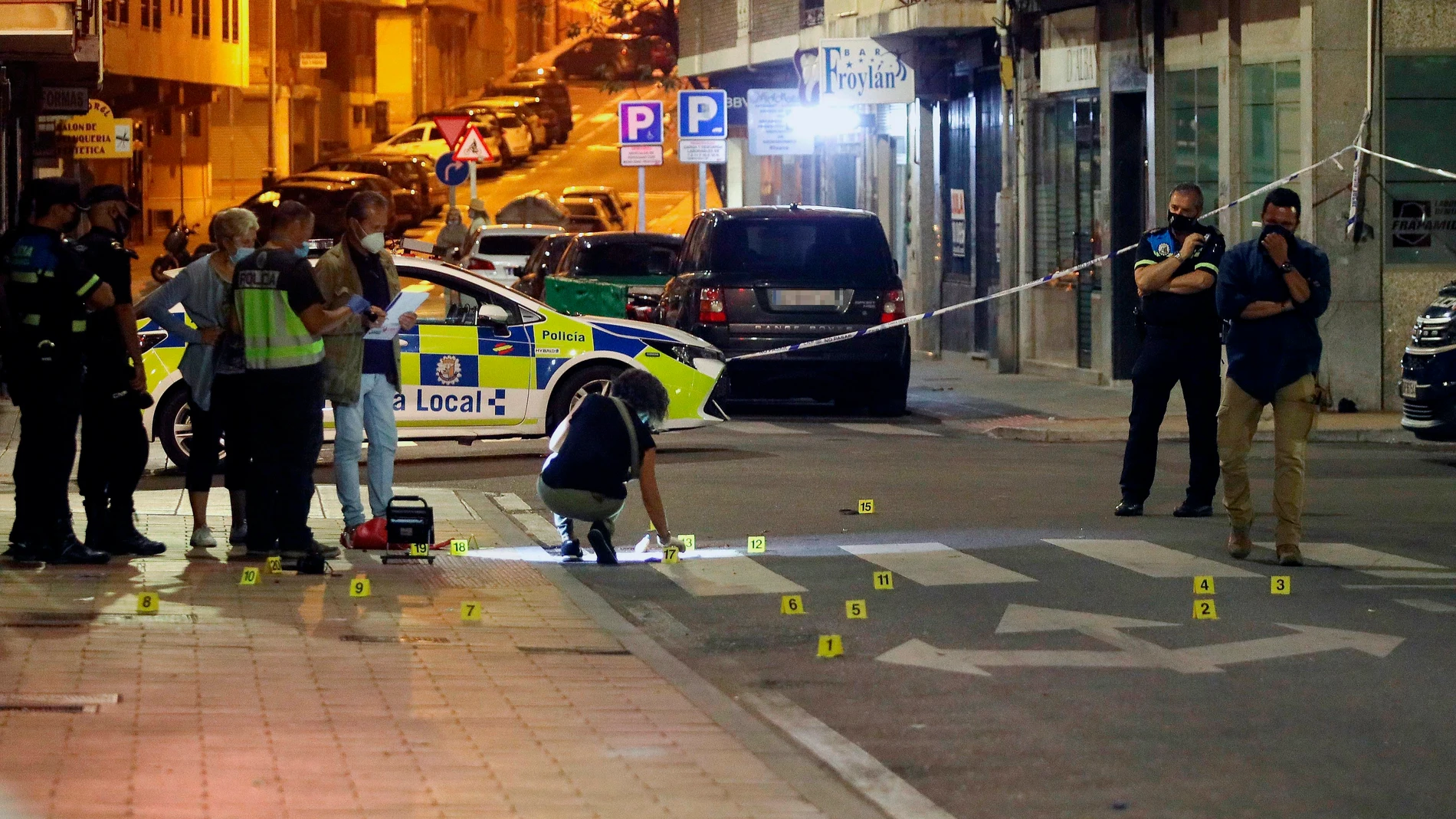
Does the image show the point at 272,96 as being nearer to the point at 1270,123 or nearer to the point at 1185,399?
the point at 1270,123

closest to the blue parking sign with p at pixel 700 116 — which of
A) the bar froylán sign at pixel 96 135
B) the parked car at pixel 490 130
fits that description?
the bar froylán sign at pixel 96 135

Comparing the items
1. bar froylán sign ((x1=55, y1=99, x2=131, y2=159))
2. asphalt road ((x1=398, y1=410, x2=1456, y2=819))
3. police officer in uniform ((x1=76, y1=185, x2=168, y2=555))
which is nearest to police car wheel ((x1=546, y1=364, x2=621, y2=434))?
asphalt road ((x1=398, y1=410, x2=1456, y2=819))

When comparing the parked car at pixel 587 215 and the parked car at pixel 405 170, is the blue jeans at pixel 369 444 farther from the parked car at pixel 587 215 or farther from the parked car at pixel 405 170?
the parked car at pixel 405 170

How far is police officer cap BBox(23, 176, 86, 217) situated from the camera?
397 inches

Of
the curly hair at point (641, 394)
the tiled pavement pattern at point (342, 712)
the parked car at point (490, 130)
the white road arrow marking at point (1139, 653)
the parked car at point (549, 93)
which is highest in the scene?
the parked car at point (549, 93)

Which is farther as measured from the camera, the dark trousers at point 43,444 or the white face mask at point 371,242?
the white face mask at point 371,242

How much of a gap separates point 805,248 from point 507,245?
45.8 ft

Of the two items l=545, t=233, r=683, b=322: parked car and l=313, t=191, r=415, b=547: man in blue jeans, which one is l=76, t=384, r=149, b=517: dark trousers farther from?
l=545, t=233, r=683, b=322: parked car

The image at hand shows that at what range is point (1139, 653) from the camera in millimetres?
8336

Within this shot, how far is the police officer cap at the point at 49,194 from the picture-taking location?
10094 millimetres

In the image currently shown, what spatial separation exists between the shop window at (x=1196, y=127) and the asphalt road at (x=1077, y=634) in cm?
663

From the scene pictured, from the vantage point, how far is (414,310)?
36.2ft

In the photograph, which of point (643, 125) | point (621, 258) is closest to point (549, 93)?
point (643, 125)

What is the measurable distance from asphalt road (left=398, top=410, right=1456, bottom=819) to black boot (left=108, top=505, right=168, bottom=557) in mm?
2089
